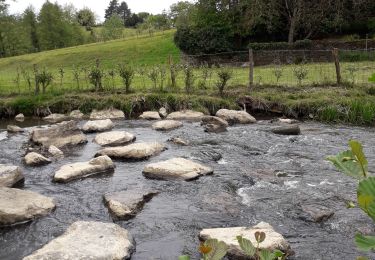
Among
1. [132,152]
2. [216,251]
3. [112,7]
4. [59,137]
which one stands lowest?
[132,152]

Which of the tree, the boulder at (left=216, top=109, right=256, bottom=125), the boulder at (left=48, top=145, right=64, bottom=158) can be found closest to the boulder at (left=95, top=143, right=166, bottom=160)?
the boulder at (left=48, top=145, right=64, bottom=158)

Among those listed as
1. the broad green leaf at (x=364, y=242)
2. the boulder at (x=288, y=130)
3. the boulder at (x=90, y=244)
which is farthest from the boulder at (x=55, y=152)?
the broad green leaf at (x=364, y=242)

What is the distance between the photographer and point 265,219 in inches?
354

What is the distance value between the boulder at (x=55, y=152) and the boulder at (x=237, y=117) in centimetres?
783

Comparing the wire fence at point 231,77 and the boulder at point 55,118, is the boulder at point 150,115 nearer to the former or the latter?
the wire fence at point 231,77

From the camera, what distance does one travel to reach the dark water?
26.7 feet

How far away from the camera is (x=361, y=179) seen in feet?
5.27

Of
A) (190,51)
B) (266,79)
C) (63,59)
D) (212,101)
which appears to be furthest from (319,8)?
(63,59)

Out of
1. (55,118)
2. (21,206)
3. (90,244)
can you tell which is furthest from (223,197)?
(55,118)

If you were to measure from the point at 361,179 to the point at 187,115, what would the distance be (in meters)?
19.1

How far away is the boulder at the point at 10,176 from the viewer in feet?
37.2

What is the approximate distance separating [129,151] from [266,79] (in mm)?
13756

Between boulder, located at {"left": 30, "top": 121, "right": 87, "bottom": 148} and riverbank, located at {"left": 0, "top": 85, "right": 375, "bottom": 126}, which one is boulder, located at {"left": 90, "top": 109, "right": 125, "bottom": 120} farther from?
boulder, located at {"left": 30, "top": 121, "right": 87, "bottom": 148}

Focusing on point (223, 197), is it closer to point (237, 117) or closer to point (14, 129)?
point (237, 117)
